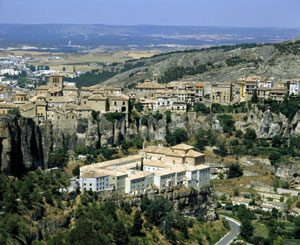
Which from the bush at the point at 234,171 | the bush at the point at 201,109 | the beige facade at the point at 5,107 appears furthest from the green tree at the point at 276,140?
the beige facade at the point at 5,107

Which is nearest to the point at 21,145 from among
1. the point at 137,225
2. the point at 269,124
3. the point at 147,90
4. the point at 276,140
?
the point at 137,225

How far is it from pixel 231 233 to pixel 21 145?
17719 mm

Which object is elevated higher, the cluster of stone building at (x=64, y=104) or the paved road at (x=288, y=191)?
the cluster of stone building at (x=64, y=104)

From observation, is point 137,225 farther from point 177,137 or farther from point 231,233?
point 177,137

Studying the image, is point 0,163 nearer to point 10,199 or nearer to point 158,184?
point 10,199

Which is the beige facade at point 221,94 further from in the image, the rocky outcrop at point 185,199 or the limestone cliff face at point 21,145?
the limestone cliff face at point 21,145

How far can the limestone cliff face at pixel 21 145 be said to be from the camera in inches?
1762

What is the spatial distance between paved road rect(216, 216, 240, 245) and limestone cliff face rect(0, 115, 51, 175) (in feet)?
50.7

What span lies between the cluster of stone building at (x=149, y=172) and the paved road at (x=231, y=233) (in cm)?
393

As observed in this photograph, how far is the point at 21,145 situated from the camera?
4794 cm

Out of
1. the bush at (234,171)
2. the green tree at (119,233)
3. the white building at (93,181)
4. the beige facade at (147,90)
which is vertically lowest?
the bush at (234,171)

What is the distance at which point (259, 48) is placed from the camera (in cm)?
10569

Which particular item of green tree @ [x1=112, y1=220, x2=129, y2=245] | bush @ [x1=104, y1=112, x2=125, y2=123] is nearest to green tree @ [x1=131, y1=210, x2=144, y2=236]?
green tree @ [x1=112, y1=220, x2=129, y2=245]

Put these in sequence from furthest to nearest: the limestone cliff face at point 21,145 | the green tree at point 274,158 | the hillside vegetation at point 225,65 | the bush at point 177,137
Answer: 1. the hillside vegetation at point 225,65
2. the bush at point 177,137
3. the green tree at point 274,158
4. the limestone cliff face at point 21,145
